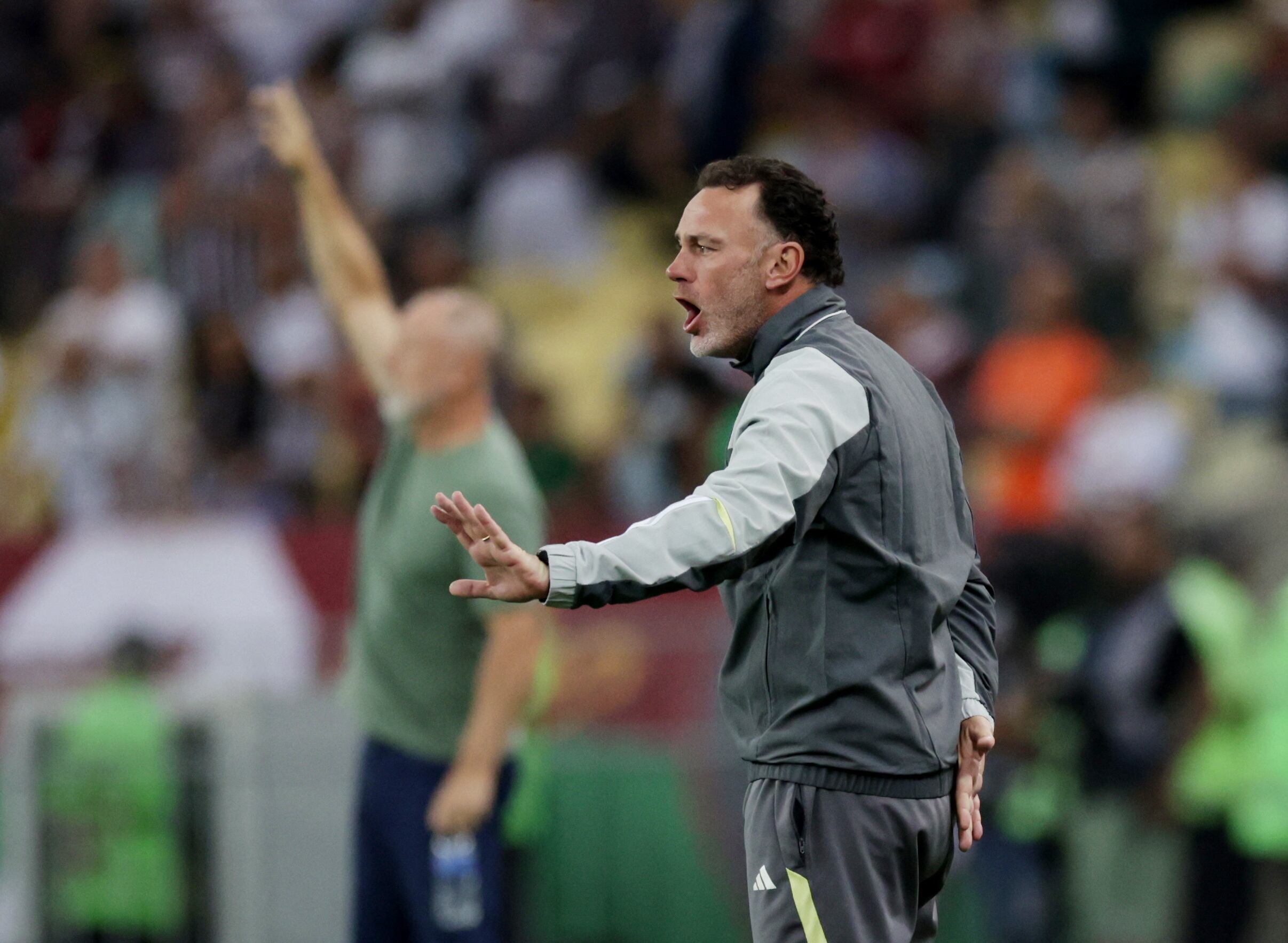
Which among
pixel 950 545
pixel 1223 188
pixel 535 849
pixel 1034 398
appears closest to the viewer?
pixel 950 545

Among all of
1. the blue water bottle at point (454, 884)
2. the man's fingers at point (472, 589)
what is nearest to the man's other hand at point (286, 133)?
the blue water bottle at point (454, 884)

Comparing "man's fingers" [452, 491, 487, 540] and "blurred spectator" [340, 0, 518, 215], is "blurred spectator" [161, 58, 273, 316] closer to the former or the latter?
"blurred spectator" [340, 0, 518, 215]

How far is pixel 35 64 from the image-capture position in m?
14.6

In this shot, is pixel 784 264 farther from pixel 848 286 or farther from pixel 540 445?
pixel 848 286

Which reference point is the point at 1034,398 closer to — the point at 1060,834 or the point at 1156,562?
the point at 1156,562

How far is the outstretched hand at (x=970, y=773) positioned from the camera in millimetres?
4133

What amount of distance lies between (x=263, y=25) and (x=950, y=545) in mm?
11062

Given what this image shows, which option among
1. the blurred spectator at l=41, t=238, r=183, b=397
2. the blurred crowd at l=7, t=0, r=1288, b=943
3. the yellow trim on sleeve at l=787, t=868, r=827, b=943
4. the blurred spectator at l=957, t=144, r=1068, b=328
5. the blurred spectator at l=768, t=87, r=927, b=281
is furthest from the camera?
the blurred spectator at l=768, t=87, r=927, b=281

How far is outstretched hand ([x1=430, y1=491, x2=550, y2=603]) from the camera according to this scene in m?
3.47

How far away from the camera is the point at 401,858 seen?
5957 millimetres

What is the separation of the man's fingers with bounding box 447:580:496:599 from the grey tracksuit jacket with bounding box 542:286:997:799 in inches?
12.9

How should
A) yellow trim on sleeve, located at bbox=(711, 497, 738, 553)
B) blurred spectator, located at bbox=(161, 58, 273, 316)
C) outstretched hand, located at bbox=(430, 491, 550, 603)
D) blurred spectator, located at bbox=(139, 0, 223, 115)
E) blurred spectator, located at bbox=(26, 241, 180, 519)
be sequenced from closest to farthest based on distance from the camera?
outstretched hand, located at bbox=(430, 491, 550, 603)
yellow trim on sleeve, located at bbox=(711, 497, 738, 553)
blurred spectator, located at bbox=(26, 241, 180, 519)
blurred spectator, located at bbox=(161, 58, 273, 316)
blurred spectator, located at bbox=(139, 0, 223, 115)

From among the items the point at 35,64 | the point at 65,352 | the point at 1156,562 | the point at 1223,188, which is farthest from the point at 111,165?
the point at 1156,562

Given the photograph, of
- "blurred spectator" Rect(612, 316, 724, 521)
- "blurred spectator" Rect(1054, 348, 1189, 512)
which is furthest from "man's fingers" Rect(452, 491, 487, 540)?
"blurred spectator" Rect(612, 316, 724, 521)
